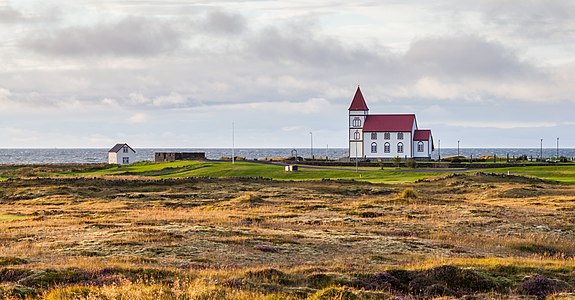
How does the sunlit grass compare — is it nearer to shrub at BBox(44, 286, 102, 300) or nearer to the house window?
shrub at BBox(44, 286, 102, 300)

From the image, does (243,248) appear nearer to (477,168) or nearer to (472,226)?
(472,226)

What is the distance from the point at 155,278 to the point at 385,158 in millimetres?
118106

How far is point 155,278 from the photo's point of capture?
1825cm

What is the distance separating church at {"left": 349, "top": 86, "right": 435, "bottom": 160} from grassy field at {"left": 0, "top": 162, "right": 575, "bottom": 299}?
217ft

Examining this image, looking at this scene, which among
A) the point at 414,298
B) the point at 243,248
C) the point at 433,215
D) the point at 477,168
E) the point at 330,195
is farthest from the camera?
the point at 477,168

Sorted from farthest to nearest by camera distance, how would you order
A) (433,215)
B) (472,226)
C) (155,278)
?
(433,215)
(472,226)
(155,278)

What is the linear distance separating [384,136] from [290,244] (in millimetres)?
108315

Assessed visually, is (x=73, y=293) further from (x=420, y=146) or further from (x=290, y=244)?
(x=420, y=146)

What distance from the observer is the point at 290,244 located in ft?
92.4

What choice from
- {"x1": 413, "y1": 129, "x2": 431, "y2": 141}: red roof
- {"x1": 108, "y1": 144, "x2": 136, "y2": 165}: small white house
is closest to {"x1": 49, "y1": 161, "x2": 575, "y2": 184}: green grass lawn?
{"x1": 413, "y1": 129, "x2": 431, "y2": 141}: red roof

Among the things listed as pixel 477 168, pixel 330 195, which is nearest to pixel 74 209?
pixel 330 195

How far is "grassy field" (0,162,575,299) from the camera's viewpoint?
17.8 m

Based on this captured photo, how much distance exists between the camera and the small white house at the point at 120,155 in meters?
156

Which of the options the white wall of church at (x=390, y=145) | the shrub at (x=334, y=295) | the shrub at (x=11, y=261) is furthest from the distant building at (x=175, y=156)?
the shrub at (x=334, y=295)
